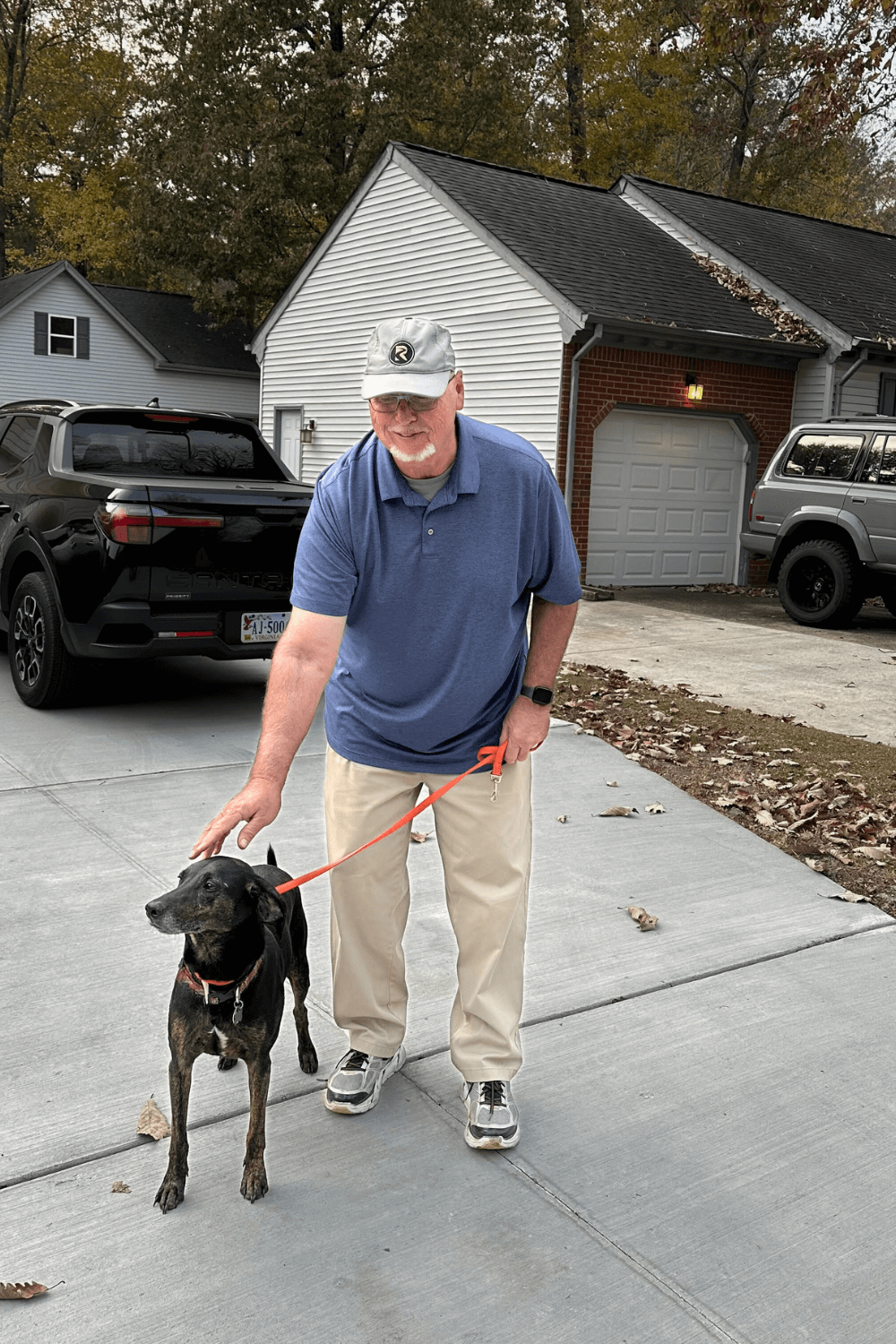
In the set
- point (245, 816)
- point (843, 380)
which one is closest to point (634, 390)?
point (843, 380)

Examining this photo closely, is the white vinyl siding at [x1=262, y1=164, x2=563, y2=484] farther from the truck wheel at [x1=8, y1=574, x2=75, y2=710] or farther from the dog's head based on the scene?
the dog's head

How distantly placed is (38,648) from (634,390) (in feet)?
33.2

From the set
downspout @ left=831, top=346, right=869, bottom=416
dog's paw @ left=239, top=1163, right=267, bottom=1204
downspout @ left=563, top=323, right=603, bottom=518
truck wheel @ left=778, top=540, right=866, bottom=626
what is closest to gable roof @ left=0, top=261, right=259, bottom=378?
downspout @ left=563, top=323, right=603, bottom=518

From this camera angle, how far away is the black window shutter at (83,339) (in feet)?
106

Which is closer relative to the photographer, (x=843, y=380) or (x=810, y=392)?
(x=843, y=380)

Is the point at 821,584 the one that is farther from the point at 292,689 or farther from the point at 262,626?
the point at 292,689

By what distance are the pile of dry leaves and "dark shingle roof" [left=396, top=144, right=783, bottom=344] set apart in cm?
779

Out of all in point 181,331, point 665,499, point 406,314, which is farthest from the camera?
point 181,331

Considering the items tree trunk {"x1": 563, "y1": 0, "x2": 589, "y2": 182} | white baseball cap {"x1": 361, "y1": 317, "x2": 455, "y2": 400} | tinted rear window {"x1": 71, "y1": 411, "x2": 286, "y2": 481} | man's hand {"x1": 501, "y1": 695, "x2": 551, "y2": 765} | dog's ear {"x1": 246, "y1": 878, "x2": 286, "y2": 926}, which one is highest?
tree trunk {"x1": 563, "y1": 0, "x2": 589, "y2": 182}

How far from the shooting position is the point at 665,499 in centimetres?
1603

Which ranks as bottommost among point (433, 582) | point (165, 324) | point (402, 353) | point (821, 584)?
point (821, 584)

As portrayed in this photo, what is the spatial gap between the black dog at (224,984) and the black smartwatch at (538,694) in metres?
0.76

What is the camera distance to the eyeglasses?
2.60 metres

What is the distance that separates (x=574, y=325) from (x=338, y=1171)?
1297 centimetres
